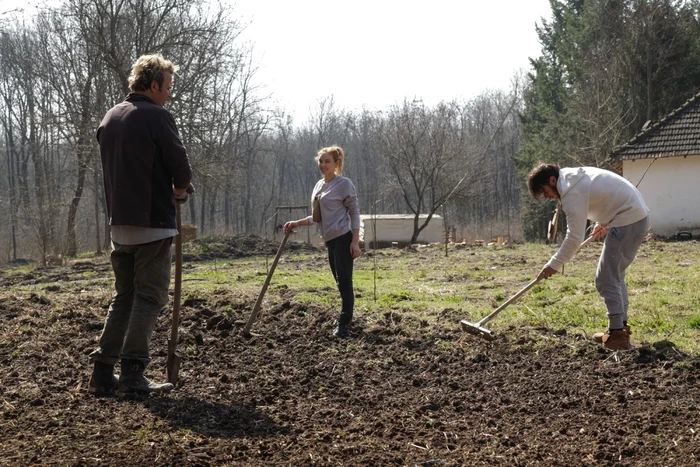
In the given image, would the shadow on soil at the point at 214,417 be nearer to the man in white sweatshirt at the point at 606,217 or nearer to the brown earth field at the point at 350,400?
the brown earth field at the point at 350,400

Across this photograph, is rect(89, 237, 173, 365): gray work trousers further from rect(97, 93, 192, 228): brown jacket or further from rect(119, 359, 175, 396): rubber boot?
rect(97, 93, 192, 228): brown jacket

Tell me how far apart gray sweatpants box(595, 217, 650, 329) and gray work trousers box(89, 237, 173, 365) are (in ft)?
11.5

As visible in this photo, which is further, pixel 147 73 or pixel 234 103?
pixel 234 103

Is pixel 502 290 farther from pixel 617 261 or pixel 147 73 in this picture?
pixel 147 73

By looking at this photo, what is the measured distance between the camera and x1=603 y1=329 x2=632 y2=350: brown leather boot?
5883 mm

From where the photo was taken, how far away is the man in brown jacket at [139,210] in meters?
4.53

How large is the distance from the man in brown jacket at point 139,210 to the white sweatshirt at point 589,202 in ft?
9.66

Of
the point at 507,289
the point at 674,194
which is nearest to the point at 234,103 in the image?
the point at 674,194

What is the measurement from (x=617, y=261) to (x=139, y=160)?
3.81 meters

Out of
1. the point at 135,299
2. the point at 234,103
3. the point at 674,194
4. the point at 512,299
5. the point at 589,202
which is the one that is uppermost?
the point at 234,103

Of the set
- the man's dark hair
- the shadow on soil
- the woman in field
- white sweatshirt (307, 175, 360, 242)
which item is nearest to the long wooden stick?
the man's dark hair

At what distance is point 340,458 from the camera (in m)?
3.68

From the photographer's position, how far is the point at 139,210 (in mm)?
4516

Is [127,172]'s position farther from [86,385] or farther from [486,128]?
[486,128]
